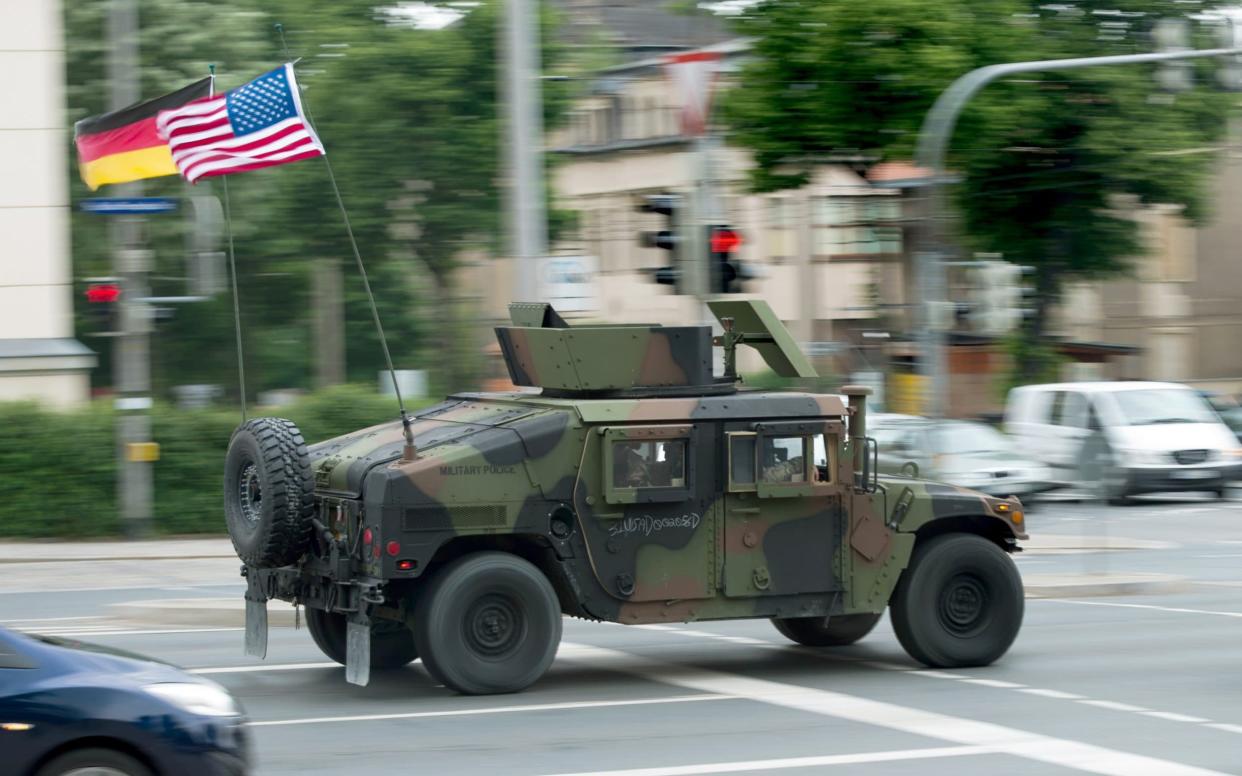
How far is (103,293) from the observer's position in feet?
80.5

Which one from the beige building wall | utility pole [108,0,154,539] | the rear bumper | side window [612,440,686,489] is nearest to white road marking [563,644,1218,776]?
side window [612,440,686,489]

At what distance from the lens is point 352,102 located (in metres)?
38.0

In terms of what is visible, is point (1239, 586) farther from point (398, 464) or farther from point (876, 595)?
point (398, 464)

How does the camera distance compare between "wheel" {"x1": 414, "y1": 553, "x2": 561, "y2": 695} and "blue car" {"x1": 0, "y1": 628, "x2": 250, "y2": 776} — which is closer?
"blue car" {"x1": 0, "y1": 628, "x2": 250, "y2": 776}

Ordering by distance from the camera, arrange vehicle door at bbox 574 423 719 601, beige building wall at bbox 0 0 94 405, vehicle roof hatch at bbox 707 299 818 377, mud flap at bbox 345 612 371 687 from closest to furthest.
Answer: mud flap at bbox 345 612 371 687 → vehicle door at bbox 574 423 719 601 → vehicle roof hatch at bbox 707 299 818 377 → beige building wall at bbox 0 0 94 405

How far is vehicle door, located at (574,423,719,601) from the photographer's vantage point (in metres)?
11.9

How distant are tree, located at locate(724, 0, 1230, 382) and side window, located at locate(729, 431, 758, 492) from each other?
23150 millimetres

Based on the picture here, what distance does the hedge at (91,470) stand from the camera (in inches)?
993

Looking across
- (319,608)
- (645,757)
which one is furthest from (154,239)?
(645,757)

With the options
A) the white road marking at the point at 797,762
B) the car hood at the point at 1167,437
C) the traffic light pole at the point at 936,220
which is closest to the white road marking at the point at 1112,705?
the white road marking at the point at 797,762

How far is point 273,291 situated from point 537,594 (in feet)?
121

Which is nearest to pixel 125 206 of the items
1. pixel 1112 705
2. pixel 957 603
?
pixel 957 603

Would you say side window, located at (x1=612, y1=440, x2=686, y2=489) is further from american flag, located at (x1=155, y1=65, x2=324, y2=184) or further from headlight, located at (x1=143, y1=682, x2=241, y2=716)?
headlight, located at (x1=143, y1=682, x2=241, y2=716)

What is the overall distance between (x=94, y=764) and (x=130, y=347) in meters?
18.7
